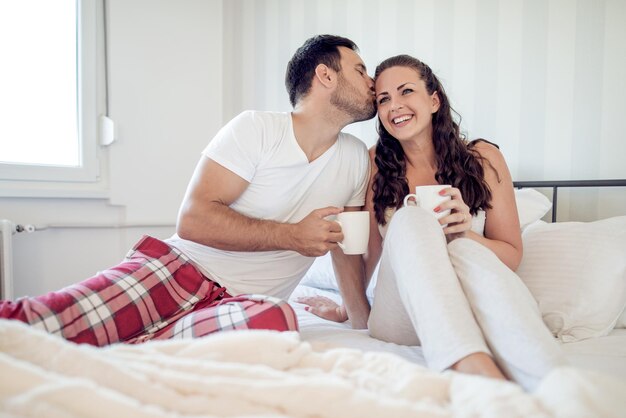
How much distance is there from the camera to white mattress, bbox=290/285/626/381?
2.92 feet

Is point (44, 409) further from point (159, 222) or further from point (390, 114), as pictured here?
point (159, 222)

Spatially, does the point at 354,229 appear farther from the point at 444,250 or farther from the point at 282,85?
the point at 282,85

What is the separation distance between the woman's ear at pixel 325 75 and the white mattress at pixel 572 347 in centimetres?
74

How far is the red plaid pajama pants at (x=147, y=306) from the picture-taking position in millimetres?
909

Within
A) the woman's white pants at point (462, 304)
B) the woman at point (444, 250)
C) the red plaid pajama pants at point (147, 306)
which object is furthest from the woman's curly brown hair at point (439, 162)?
the red plaid pajama pants at point (147, 306)

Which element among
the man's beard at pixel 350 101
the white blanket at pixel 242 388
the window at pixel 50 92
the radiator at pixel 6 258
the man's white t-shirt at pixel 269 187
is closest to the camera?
the white blanket at pixel 242 388

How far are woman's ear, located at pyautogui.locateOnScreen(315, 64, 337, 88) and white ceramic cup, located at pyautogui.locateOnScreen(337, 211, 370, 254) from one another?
0.52 metres

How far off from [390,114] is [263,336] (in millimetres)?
932

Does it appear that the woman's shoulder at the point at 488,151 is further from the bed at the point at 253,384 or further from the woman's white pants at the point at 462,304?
the bed at the point at 253,384

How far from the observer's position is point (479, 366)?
71 centimetres

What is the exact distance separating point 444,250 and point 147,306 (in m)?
0.69

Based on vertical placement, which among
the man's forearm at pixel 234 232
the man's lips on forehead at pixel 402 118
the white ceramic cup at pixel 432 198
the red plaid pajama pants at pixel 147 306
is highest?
the man's lips on forehead at pixel 402 118

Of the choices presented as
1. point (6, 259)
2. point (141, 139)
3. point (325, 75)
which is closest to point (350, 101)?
point (325, 75)

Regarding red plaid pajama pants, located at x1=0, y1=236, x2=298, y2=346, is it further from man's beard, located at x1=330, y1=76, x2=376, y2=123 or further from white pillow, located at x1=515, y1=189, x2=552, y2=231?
white pillow, located at x1=515, y1=189, x2=552, y2=231
